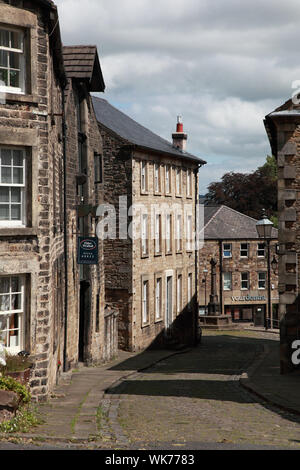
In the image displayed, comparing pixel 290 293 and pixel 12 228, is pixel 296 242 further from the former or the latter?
pixel 12 228

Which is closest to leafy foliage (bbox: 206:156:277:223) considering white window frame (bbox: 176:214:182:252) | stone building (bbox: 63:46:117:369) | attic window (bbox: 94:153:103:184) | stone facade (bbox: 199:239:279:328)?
stone facade (bbox: 199:239:279:328)

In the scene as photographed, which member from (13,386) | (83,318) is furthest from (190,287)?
(13,386)

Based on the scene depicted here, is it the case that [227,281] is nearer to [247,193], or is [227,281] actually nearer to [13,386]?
[247,193]

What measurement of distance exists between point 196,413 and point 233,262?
49.2 m

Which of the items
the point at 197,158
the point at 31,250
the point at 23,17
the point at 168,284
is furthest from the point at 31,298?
the point at 197,158

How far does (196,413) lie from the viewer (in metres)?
14.5

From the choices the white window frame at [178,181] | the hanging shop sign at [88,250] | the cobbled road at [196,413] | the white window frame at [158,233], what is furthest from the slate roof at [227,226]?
the hanging shop sign at [88,250]

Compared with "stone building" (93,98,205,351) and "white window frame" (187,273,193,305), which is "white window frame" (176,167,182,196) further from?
"white window frame" (187,273,193,305)

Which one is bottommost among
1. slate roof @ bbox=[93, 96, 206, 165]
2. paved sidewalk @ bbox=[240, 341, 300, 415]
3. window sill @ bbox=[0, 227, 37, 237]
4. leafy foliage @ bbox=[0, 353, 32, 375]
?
paved sidewalk @ bbox=[240, 341, 300, 415]

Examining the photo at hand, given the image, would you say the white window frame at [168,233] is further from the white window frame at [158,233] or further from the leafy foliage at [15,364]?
the leafy foliage at [15,364]

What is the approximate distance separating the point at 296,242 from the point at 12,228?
8.73 meters

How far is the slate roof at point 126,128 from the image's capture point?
32.3 meters

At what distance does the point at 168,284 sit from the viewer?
3822 centimetres

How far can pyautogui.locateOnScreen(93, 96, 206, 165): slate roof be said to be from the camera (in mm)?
32281
